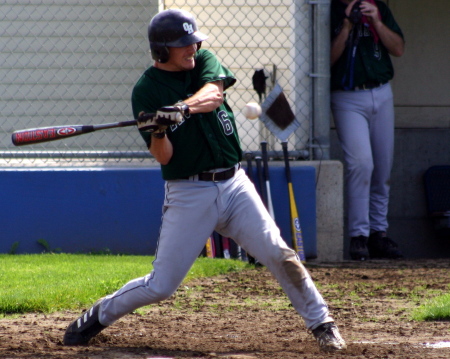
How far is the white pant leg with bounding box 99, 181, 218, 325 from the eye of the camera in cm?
400

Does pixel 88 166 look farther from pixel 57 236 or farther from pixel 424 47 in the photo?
pixel 424 47

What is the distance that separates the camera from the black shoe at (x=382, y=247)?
7.51 m

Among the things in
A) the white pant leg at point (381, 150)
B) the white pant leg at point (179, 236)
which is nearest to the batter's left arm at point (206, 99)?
the white pant leg at point (179, 236)

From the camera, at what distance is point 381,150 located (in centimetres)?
739

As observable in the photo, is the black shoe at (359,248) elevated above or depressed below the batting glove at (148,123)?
below

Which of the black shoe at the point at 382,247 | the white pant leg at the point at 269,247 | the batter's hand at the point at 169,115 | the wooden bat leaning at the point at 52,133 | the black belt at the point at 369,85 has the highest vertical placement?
the batter's hand at the point at 169,115

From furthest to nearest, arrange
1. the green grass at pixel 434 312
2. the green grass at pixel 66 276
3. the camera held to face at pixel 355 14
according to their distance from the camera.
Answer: the camera held to face at pixel 355 14 < the green grass at pixel 66 276 < the green grass at pixel 434 312

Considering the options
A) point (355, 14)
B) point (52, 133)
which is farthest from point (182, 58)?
point (355, 14)

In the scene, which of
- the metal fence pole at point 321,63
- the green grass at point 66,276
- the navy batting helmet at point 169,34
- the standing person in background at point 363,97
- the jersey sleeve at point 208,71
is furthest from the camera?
the metal fence pole at point 321,63

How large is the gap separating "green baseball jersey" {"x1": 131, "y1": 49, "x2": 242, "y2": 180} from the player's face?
69mm

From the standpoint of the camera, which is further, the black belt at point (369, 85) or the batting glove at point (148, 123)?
the black belt at point (369, 85)

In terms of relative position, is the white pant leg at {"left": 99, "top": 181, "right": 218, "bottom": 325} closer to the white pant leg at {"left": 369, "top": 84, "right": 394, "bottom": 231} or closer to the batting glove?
the batting glove

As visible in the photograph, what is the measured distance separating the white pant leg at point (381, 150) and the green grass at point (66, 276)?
1.49 metres

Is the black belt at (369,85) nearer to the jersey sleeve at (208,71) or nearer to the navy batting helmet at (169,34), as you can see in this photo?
the jersey sleeve at (208,71)
